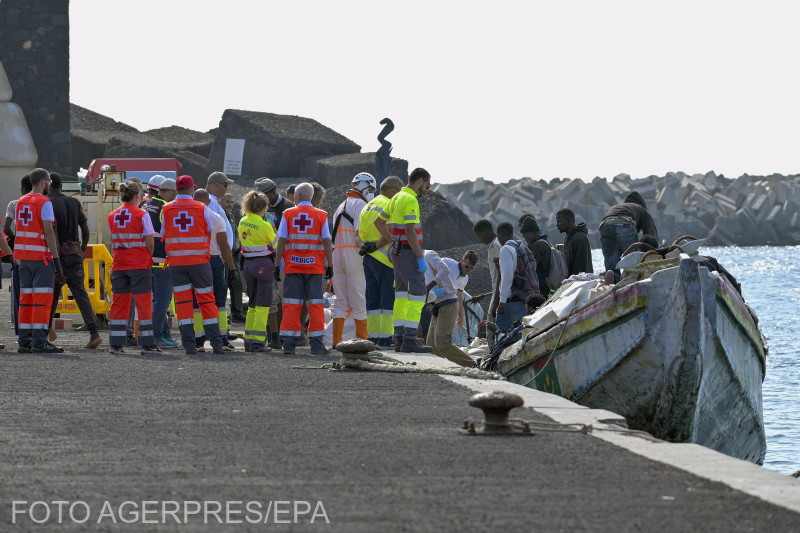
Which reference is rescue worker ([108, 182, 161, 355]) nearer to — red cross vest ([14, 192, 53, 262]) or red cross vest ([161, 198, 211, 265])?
red cross vest ([161, 198, 211, 265])

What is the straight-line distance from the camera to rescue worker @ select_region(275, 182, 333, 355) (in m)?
14.4

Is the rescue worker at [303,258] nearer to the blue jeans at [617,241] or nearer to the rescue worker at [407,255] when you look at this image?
the rescue worker at [407,255]

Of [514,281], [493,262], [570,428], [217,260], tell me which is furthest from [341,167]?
[570,428]

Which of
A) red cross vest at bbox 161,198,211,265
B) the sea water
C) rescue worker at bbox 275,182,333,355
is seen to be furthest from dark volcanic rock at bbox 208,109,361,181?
rescue worker at bbox 275,182,333,355

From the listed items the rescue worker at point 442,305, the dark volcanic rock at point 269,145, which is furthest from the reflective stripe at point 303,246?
the dark volcanic rock at point 269,145

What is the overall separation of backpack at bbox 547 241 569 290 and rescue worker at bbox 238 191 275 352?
3833 millimetres

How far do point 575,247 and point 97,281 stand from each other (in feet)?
22.3

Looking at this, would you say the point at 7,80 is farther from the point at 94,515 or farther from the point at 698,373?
the point at 94,515

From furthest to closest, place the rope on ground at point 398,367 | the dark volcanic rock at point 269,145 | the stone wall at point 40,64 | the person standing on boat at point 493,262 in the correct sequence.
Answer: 1. the dark volcanic rock at point 269,145
2. the stone wall at point 40,64
3. the person standing on boat at point 493,262
4. the rope on ground at point 398,367

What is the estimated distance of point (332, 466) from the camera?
7.46m

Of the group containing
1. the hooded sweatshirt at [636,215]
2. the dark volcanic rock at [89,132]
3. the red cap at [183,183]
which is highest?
the dark volcanic rock at [89,132]

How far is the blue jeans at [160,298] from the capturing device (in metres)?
15.5

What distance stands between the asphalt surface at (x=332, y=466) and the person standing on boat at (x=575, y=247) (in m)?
6.33

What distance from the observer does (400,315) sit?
14.3 meters
